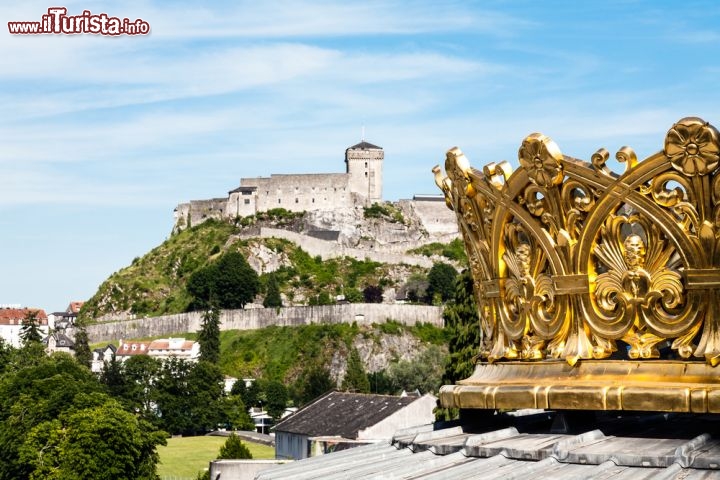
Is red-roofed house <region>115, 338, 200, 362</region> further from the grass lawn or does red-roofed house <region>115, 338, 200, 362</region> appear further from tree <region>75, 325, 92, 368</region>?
the grass lawn

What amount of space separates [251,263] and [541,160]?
138 m

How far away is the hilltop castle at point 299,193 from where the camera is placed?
16112cm

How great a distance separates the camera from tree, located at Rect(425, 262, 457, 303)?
5463 inches

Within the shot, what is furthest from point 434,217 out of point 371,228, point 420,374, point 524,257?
point 524,257

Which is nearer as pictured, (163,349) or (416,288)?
(163,349)

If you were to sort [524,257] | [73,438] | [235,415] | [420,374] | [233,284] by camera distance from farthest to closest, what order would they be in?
1. [233,284]
2. [235,415]
3. [420,374]
4. [73,438]
5. [524,257]

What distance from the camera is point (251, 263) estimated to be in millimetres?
147125

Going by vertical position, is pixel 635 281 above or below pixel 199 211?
below

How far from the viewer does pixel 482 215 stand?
1138 cm

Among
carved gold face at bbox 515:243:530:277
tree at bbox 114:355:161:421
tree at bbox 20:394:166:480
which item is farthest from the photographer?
tree at bbox 114:355:161:421

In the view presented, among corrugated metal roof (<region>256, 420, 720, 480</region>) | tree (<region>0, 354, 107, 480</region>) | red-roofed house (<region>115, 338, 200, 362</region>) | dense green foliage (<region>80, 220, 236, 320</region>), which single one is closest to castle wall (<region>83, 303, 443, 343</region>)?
red-roofed house (<region>115, 338, 200, 362</region>)

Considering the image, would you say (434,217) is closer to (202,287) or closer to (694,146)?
(202,287)

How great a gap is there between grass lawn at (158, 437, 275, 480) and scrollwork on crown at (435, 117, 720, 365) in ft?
190

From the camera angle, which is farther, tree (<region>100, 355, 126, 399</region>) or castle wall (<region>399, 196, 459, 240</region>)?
castle wall (<region>399, 196, 459, 240</region>)
